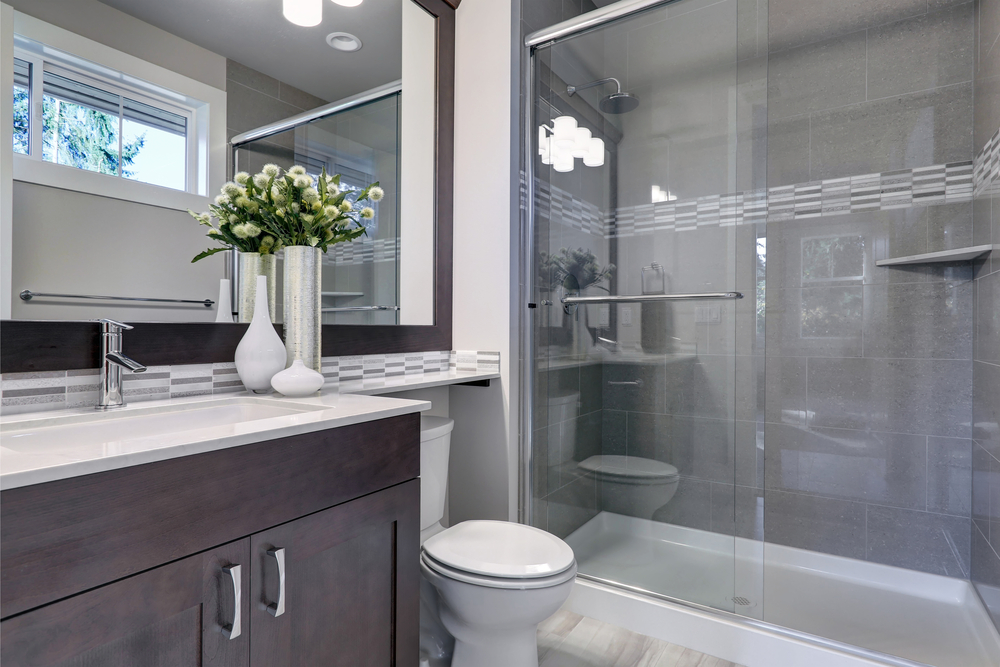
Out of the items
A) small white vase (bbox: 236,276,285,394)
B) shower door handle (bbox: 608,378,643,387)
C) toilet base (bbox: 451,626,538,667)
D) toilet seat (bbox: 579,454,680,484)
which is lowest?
toilet base (bbox: 451,626,538,667)

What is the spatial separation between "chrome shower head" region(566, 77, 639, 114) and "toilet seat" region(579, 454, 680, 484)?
1246 millimetres

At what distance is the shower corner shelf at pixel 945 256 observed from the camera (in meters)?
1.69

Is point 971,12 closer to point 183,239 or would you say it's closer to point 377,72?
point 377,72

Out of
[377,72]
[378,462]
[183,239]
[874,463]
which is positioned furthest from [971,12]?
[183,239]

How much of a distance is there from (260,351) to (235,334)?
12cm

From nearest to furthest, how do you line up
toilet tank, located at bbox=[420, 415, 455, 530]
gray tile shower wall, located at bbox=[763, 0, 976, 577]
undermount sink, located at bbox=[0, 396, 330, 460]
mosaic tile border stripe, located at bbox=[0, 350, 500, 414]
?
undermount sink, located at bbox=[0, 396, 330, 460]
mosaic tile border stripe, located at bbox=[0, 350, 500, 414]
toilet tank, located at bbox=[420, 415, 455, 530]
gray tile shower wall, located at bbox=[763, 0, 976, 577]

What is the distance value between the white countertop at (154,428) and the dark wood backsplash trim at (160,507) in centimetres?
2

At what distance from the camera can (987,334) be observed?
1.72 m

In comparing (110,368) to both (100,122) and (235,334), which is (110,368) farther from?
(100,122)

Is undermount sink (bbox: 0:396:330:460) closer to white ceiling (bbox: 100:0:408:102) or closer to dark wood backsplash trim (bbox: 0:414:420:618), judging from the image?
dark wood backsplash trim (bbox: 0:414:420:618)

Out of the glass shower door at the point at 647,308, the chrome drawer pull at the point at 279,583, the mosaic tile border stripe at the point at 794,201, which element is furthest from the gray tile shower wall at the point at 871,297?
the chrome drawer pull at the point at 279,583

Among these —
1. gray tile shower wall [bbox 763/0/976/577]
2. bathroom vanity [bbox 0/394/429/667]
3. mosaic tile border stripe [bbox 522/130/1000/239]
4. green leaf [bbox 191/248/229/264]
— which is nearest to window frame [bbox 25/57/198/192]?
green leaf [bbox 191/248/229/264]

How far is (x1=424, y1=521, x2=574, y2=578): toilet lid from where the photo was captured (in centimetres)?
130

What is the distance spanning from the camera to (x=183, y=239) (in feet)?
4.12
